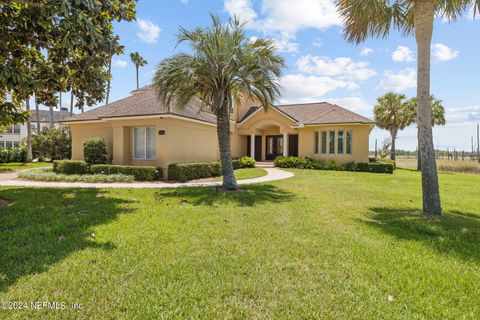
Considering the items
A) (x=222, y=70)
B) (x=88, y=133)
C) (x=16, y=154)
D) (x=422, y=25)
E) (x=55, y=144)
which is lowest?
(x=16, y=154)

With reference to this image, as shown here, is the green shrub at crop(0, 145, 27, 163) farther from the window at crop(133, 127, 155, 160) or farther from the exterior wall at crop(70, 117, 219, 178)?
the window at crop(133, 127, 155, 160)

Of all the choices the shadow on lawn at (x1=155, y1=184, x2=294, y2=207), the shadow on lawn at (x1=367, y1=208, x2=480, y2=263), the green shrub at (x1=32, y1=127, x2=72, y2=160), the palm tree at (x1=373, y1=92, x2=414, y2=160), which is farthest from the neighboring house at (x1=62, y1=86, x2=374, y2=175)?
the green shrub at (x1=32, y1=127, x2=72, y2=160)

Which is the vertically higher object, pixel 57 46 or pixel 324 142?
pixel 57 46

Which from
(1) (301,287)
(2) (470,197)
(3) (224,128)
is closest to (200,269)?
(1) (301,287)

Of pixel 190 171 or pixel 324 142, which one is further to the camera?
pixel 324 142

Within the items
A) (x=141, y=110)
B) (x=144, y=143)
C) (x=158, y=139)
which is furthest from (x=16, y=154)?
(x=158, y=139)

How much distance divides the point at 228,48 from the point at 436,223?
9352 mm

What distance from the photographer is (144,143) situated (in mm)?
18266

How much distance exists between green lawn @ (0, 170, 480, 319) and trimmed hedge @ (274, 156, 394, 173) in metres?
14.7

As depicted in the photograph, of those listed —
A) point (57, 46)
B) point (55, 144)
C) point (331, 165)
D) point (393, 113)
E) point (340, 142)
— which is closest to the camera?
point (57, 46)

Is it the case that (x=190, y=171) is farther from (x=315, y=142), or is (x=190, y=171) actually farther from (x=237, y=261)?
(x=315, y=142)

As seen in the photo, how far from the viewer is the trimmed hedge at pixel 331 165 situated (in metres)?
23.2

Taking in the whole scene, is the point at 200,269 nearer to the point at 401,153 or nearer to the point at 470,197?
the point at 470,197

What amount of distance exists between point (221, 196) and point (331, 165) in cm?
1613
